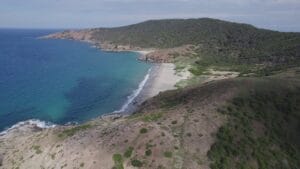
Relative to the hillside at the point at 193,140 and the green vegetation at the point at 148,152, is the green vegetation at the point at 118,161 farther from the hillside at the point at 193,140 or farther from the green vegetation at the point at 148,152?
the green vegetation at the point at 148,152

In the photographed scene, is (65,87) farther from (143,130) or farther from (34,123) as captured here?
(143,130)

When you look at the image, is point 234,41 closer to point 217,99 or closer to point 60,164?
point 217,99

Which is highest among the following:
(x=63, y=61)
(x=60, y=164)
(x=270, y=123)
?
(x=270, y=123)

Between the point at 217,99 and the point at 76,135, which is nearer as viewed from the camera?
the point at 76,135

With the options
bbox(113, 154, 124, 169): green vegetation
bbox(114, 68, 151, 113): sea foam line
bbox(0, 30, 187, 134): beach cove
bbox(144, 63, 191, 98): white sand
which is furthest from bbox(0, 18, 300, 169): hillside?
bbox(144, 63, 191, 98): white sand

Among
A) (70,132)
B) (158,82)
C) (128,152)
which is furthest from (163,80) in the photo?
(128,152)

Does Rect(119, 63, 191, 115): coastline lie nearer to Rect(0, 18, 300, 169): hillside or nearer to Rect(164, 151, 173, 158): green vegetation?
Rect(0, 18, 300, 169): hillside

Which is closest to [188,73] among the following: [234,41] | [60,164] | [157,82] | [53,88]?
[157,82]
